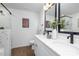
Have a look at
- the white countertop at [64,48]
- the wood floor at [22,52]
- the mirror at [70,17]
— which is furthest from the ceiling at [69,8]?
the wood floor at [22,52]

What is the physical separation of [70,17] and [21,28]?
3339mm

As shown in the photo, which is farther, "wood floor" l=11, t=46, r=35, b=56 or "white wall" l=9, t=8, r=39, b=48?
"white wall" l=9, t=8, r=39, b=48

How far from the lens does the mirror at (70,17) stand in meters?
1.58

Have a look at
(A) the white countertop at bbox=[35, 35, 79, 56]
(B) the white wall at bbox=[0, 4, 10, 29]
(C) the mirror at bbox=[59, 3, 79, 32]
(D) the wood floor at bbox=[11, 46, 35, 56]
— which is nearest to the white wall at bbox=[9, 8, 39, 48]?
(B) the white wall at bbox=[0, 4, 10, 29]

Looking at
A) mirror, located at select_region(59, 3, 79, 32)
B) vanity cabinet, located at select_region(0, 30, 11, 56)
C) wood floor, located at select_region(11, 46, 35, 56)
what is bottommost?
wood floor, located at select_region(11, 46, 35, 56)

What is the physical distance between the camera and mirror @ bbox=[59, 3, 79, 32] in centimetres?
158

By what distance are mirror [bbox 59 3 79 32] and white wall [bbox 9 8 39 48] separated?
9.34ft

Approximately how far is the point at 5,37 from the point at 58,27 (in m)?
1.76

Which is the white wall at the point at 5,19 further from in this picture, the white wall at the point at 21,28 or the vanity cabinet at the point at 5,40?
the vanity cabinet at the point at 5,40

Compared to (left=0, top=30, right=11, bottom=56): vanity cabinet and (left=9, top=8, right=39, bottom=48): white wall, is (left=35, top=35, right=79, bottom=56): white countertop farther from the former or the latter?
(left=9, top=8, right=39, bottom=48): white wall

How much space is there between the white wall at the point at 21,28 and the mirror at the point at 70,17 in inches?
112

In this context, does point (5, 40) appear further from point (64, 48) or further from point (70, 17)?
point (64, 48)

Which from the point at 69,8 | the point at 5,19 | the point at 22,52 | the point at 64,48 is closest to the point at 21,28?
the point at 5,19

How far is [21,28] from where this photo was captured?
15.6 ft
